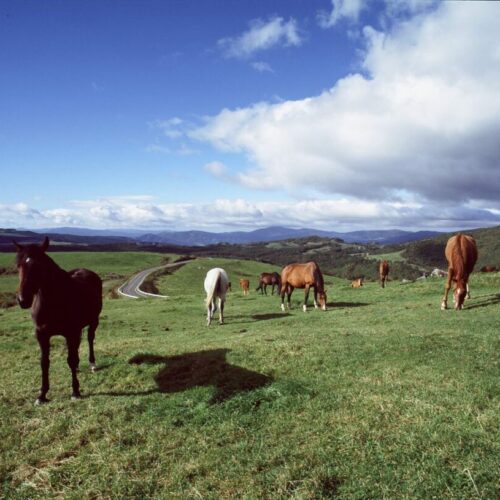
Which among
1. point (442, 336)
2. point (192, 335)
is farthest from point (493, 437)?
point (192, 335)

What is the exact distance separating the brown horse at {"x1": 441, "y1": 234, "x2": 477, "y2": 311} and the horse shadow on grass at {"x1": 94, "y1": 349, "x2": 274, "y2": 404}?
40.3ft

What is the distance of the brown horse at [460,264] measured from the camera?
733 inches

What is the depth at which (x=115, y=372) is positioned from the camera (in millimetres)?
11859

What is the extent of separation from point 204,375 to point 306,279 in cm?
1552

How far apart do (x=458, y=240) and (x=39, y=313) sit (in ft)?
60.8

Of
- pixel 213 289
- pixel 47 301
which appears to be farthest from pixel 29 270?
pixel 213 289

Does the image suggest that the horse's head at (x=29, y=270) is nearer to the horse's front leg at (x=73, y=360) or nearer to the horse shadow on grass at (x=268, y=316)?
the horse's front leg at (x=73, y=360)

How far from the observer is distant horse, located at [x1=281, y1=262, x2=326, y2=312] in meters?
24.9

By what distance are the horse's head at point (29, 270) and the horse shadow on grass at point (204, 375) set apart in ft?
11.3

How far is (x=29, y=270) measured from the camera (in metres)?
8.93

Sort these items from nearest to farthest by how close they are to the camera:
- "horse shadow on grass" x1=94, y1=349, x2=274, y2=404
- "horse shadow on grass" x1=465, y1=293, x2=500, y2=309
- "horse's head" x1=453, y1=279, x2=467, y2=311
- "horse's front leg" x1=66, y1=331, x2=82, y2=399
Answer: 1. "horse shadow on grass" x1=94, y1=349, x2=274, y2=404
2. "horse's front leg" x1=66, y1=331, x2=82, y2=399
3. "horse's head" x1=453, y1=279, x2=467, y2=311
4. "horse shadow on grass" x1=465, y1=293, x2=500, y2=309

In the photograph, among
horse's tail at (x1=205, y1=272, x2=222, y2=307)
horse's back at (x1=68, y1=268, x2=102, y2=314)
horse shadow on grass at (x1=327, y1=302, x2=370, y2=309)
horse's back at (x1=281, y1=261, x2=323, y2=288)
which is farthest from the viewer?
horse shadow on grass at (x1=327, y1=302, x2=370, y2=309)

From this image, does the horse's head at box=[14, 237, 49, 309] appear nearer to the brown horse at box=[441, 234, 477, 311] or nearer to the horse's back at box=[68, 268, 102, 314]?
the horse's back at box=[68, 268, 102, 314]

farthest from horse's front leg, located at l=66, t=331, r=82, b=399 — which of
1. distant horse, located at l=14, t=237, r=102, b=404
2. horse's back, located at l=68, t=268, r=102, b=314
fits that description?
horse's back, located at l=68, t=268, r=102, b=314
